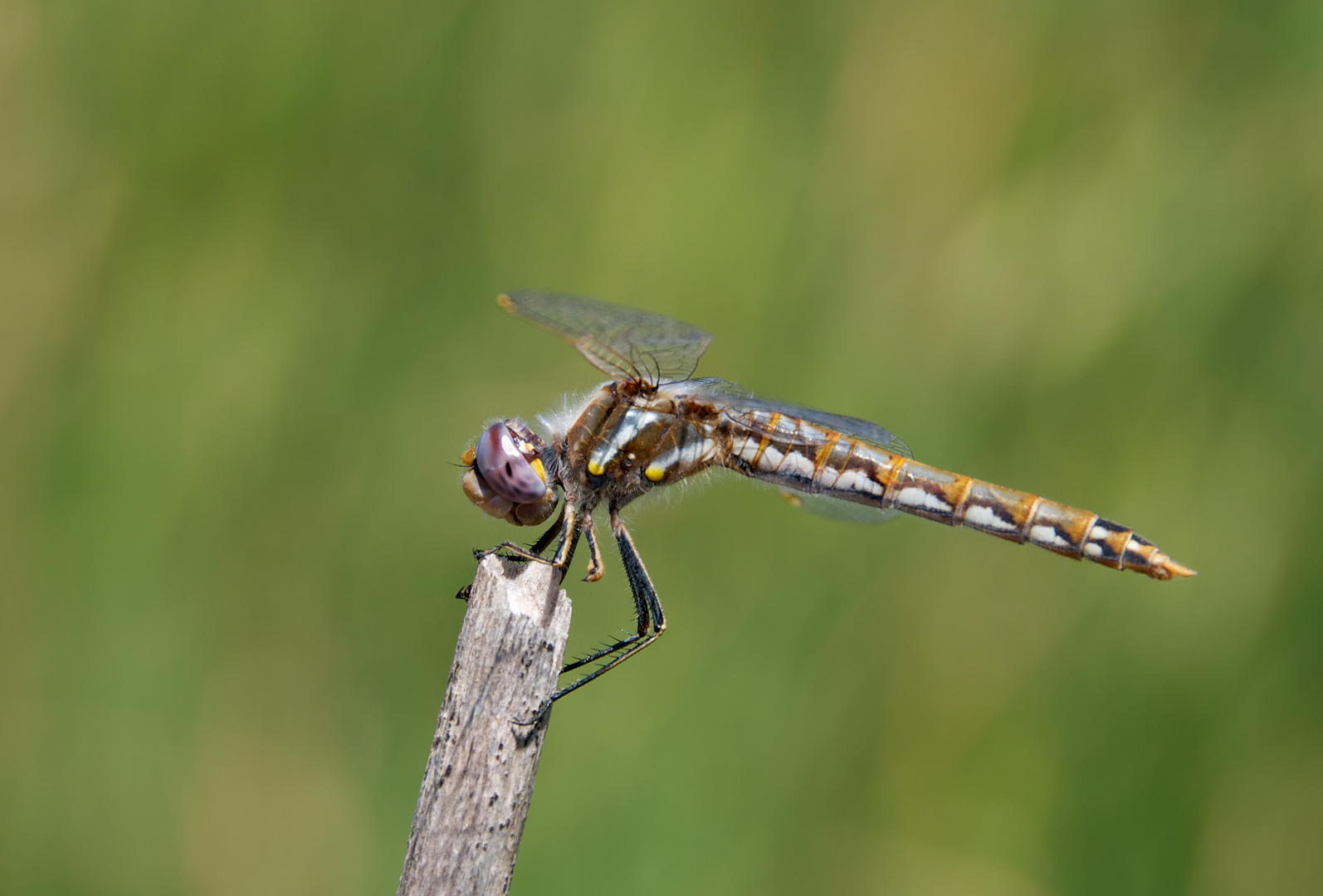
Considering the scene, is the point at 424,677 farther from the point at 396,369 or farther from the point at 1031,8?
the point at 1031,8

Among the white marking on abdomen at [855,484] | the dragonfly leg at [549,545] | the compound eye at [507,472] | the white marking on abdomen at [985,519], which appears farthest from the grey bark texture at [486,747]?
the white marking on abdomen at [985,519]

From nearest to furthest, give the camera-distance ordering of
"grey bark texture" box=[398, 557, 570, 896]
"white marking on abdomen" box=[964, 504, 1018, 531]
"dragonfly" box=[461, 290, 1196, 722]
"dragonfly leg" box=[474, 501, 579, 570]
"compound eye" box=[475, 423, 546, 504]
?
1. "grey bark texture" box=[398, 557, 570, 896]
2. "dragonfly leg" box=[474, 501, 579, 570]
3. "compound eye" box=[475, 423, 546, 504]
4. "dragonfly" box=[461, 290, 1196, 722]
5. "white marking on abdomen" box=[964, 504, 1018, 531]

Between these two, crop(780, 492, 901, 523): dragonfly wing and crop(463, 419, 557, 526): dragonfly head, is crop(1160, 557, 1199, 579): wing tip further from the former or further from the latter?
crop(463, 419, 557, 526): dragonfly head

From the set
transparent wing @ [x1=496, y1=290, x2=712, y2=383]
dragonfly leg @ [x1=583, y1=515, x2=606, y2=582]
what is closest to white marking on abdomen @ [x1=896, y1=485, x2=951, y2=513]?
transparent wing @ [x1=496, y1=290, x2=712, y2=383]

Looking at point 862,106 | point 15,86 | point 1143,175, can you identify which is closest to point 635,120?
point 862,106

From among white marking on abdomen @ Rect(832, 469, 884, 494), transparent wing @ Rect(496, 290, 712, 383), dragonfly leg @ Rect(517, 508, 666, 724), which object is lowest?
dragonfly leg @ Rect(517, 508, 666, 724)

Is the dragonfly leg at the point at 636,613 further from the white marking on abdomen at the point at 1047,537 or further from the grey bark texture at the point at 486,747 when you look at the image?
the white marking on abdomen at the point at 1047,537

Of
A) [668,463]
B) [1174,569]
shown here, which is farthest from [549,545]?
[1174,569]
